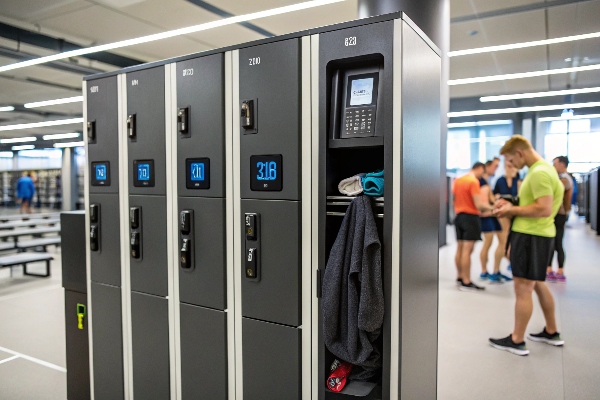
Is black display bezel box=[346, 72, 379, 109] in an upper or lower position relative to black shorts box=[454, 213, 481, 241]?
upper

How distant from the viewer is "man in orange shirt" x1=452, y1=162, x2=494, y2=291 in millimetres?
5328

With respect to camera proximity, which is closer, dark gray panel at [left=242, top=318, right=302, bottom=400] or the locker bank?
the locker bank

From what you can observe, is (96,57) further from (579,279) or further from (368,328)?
(579,279)

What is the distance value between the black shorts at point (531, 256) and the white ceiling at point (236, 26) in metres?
3.37

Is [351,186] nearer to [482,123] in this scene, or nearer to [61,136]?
[482,123]

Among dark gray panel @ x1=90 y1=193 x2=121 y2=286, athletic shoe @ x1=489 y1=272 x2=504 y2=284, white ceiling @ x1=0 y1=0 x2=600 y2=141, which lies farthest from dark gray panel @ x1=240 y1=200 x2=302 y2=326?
athletic shoe @ x1=489 y1=272 x2=504 y2=284

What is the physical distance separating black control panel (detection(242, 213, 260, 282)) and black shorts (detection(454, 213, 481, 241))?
4.01 metres

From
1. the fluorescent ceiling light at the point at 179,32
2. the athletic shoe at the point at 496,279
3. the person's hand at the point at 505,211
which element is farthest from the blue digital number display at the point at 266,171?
the athletic shoe at the point at 496,279

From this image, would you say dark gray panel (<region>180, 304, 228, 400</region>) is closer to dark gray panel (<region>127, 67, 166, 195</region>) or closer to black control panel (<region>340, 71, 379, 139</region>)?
dark gray panel (<region>127, 67, 166, 195</region>)

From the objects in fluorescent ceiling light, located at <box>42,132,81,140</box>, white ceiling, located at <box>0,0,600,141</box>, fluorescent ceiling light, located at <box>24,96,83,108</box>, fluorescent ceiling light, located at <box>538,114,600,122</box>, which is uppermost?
white ceiling, located at <box>0,0,600,141</box>

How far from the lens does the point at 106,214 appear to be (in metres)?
2.59

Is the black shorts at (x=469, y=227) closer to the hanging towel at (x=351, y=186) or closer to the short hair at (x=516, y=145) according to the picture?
the short hair at (x=516, y=145)

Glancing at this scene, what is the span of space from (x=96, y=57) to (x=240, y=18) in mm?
3341

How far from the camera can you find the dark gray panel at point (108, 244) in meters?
2.54
